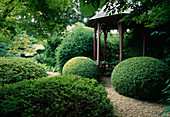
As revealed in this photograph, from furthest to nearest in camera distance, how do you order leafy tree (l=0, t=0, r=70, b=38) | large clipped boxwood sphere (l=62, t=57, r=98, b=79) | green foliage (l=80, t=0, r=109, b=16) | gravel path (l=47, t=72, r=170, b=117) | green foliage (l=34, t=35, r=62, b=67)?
green foliage (l=34, t=35, r=62, b=67)
large clipped boxwood sphere (l=62, t=57, r=98, b=79)
gravel path (l=47, t=72, r=170, b=117)
leafy tree (l=0, t=0, r=70, b=38)
green foliage (l=80, t=0, r=109, b=16)

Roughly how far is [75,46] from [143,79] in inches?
188

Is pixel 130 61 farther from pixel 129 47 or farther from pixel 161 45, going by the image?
pixel 129 47

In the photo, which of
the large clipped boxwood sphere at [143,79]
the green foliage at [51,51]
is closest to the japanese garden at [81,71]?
the large clipped boxwood sphere at [143,79]

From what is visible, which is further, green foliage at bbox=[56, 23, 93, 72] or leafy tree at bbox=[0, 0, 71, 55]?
green foliage at bbox=[56, 23, 93, 72]

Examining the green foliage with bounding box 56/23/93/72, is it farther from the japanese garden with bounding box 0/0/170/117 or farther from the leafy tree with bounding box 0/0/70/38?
the leafy tree with bounding box 0/0/70/38

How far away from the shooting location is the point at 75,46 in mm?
7770

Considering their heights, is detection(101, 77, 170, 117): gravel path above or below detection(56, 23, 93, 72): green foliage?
below

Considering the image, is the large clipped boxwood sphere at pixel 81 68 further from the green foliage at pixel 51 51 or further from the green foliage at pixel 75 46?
the green foliage at pixel 51 51

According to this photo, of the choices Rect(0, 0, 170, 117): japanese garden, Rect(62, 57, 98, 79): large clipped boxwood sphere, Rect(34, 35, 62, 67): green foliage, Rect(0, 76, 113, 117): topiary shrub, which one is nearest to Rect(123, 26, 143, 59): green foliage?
Rect(0, 0, 170, 117): japanese garden

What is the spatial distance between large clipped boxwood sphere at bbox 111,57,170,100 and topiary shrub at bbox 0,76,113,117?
1903mm

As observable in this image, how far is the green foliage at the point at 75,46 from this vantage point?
A: 7578 millimetres

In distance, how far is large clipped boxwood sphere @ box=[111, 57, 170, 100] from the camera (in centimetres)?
396

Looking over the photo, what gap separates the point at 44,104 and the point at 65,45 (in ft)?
19.2

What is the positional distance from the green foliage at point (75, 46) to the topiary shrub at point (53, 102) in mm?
5016
